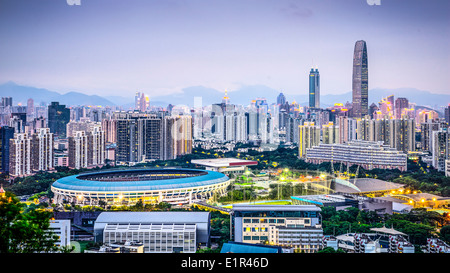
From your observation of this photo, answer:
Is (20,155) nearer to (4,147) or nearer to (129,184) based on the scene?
(4,147)

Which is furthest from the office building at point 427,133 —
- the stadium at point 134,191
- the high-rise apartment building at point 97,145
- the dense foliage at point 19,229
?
the dense foliage at point 19,229

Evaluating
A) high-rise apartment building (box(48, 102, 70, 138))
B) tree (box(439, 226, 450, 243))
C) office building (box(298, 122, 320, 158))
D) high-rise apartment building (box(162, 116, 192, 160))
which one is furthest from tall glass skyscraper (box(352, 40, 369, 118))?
tree (box(439, 226, 450, 243))

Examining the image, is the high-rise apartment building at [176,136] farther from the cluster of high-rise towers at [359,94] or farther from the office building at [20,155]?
the cluster of high-rise towers at [359,94]

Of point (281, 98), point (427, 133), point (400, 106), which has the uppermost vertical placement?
point (281, 98)

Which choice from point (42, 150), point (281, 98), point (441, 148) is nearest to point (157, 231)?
point (42, 150)
